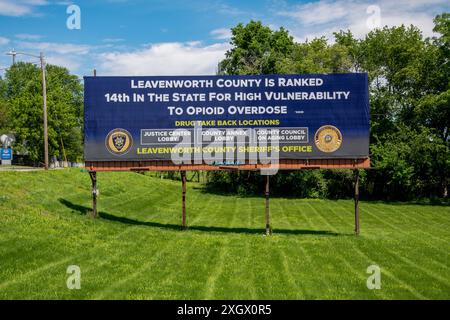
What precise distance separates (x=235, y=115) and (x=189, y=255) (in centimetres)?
796

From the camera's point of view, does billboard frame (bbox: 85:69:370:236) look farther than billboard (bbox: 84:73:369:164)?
Yes

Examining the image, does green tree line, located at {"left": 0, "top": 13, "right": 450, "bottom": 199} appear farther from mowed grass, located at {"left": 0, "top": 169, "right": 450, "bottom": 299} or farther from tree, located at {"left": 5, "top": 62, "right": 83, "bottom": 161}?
tree, located at {"left": 5, "top": 62, "right": 83, "bottom": 161}

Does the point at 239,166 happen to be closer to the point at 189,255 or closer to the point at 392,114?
the point at 189,255

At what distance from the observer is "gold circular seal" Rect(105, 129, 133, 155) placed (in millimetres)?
22656

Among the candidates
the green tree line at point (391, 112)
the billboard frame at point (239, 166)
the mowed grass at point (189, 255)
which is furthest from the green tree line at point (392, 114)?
the billboard frame at point (239, 166)

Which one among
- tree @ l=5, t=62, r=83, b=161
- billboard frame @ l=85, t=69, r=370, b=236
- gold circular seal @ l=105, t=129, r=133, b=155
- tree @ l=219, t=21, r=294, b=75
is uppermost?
tree @ l=219, t=21, r=294, b=75

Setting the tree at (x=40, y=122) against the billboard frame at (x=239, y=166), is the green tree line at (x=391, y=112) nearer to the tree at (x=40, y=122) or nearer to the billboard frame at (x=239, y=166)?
the billboard frame at (x=239, y=166)

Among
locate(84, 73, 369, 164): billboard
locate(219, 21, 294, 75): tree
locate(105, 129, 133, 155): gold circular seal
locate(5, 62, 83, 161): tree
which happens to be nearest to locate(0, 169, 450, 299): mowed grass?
locate(105, 129, 133, 155): gold circular seal

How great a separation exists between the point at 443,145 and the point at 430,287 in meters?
35.2

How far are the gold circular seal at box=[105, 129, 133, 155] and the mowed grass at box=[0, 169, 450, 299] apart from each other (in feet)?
11.4

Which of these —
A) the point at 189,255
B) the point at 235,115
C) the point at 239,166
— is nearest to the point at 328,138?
the point at 239,166

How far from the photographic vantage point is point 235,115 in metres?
22.4

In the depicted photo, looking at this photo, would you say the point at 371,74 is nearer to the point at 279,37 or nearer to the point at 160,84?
the point at 279,37
